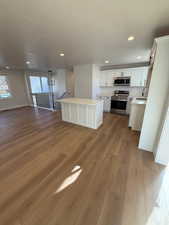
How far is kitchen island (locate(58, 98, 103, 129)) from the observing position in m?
3.30

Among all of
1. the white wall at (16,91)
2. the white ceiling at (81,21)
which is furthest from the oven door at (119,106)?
the white wall at (16,91)

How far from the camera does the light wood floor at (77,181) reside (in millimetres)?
1214

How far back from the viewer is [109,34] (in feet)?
6.72

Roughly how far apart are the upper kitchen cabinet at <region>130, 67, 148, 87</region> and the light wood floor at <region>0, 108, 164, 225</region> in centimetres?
288

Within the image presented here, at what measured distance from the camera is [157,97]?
2.04 metres

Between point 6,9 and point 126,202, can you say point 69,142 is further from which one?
point 6,9

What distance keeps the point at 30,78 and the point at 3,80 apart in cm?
157

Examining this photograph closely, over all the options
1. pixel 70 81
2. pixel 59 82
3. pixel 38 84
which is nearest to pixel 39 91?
pixel 38 84

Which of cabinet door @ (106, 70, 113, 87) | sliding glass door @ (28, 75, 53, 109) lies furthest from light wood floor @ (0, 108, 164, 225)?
sliding glass door @ (28, 75, 53, 109)

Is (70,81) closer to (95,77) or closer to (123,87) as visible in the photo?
(95,77)

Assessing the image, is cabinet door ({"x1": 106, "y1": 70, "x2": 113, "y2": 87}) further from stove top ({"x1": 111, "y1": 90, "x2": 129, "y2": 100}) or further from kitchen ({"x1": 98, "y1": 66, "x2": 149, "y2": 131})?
stove top ({"x1": 111, "y1": 90, "x2": 129, "y2": 100})

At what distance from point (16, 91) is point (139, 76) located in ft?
24.4

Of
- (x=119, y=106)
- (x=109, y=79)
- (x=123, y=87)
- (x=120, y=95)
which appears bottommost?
(x=119, y=106)

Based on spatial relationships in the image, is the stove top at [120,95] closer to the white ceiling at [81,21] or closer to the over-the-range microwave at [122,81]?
the over-the-range microwave at [122,81]
